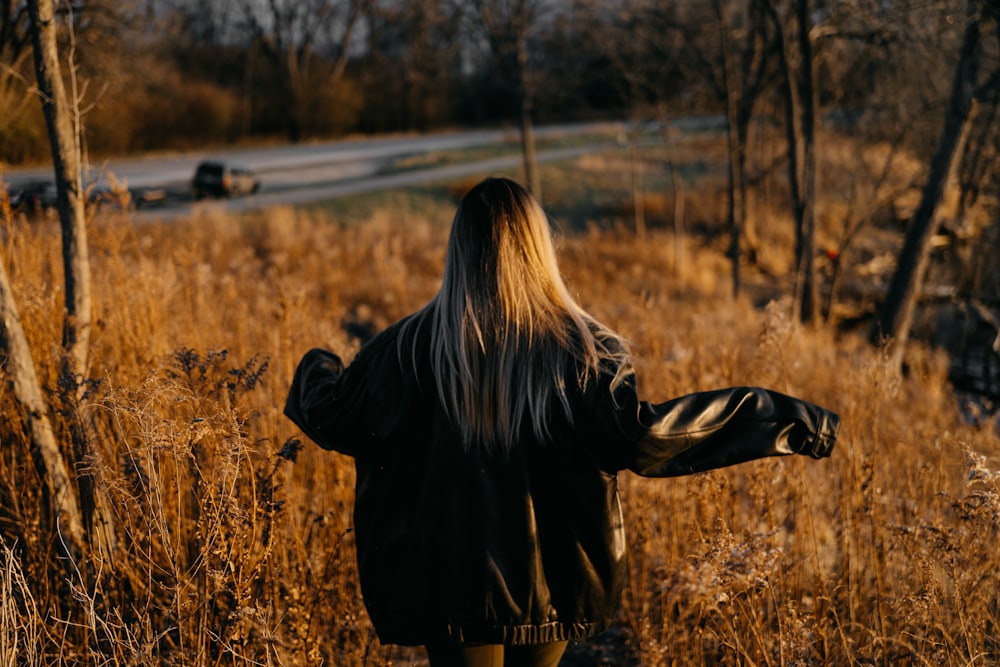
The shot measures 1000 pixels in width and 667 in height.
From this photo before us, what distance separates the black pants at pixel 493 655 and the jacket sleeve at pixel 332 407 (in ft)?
1.93

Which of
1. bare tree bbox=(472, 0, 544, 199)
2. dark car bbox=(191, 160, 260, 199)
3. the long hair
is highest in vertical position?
bare tree bbox=(472, 0, 544, 199)

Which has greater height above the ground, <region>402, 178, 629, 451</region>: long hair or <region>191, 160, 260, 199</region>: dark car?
<region>191, 160, 260, 199</region>: dark car

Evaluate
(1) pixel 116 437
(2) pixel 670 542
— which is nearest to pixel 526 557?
(2) pixel 670 542

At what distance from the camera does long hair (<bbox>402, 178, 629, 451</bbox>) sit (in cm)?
188

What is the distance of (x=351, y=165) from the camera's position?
78.3 feet

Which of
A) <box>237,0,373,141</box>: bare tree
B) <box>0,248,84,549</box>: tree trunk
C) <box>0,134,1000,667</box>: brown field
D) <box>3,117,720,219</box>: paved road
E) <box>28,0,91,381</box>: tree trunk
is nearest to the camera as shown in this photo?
<box>0,134,1000,667</box>: brown field

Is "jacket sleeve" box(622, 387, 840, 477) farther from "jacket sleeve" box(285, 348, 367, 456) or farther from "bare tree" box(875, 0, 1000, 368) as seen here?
"bare tree" box(875, 0, 1000, 368)

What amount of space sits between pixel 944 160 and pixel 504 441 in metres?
7.49

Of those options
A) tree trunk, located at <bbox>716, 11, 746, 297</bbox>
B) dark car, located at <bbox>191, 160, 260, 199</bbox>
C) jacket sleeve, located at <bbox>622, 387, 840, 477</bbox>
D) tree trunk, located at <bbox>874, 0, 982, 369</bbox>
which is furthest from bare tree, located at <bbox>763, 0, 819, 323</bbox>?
dark car, located at <bbox>191, 160, 260, 199</bbox>

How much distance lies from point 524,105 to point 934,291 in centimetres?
806

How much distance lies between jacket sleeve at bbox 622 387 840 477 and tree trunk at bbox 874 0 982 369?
574cm

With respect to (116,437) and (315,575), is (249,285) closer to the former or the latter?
(116,437)

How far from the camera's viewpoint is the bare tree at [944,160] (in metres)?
7.05

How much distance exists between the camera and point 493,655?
2037 mm
